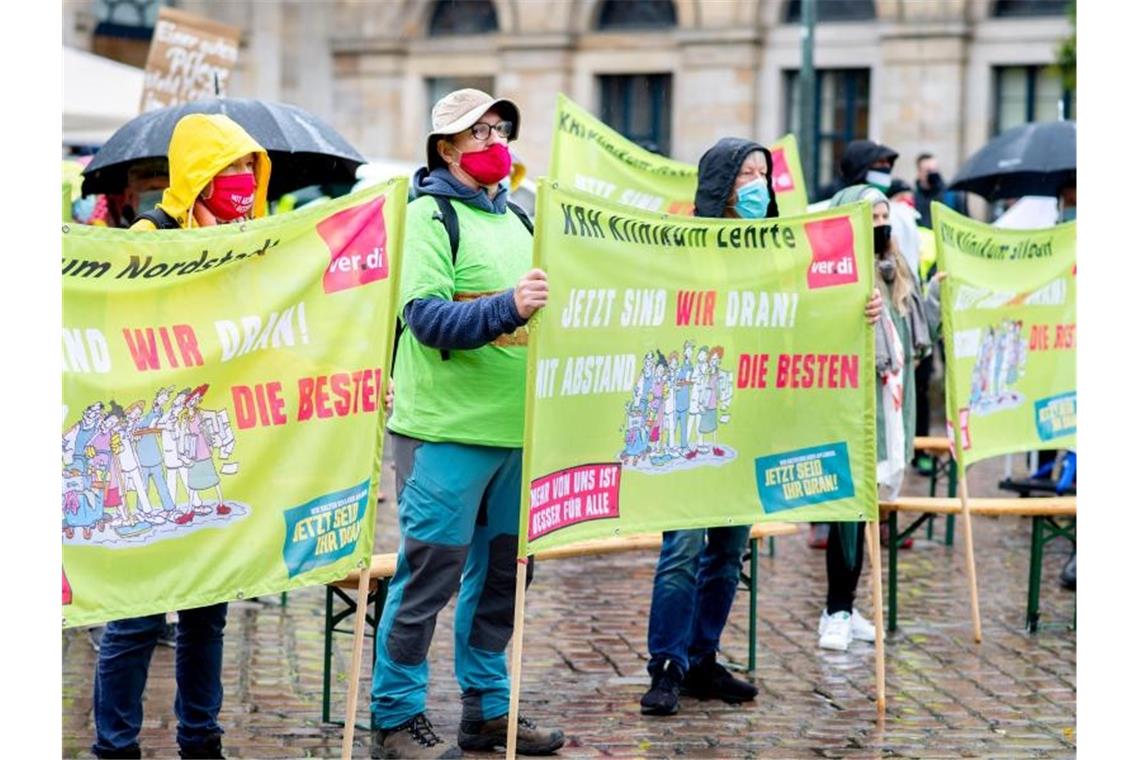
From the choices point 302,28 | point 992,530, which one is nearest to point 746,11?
point 302,28

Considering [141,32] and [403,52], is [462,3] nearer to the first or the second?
[403,52]

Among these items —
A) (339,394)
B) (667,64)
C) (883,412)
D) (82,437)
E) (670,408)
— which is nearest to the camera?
(82,437)

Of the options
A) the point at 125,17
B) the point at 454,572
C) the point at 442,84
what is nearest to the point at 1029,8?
the point at 442,84

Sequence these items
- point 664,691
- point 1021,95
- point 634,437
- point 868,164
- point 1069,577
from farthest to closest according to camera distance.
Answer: point 1021,95, point 868,164, point 1069,577, point 664,691, point 634,437

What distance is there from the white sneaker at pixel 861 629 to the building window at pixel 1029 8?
20.4m

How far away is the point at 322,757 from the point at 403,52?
2658 centimetres

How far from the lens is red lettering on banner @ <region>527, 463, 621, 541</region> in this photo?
615 cm

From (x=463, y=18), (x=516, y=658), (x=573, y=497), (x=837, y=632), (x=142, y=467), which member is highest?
(x=463, y=18)

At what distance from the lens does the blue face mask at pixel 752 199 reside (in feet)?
24.0

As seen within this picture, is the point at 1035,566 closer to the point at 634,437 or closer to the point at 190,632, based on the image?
the point at 634,437

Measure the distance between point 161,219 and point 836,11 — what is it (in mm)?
Answer: 23726

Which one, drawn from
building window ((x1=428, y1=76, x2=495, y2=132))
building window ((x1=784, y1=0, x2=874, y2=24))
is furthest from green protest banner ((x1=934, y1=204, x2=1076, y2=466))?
building window ((x1=428, y1=76, x2=495, y2=132))

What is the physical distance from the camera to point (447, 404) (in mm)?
6320

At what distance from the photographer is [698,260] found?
675 cm
